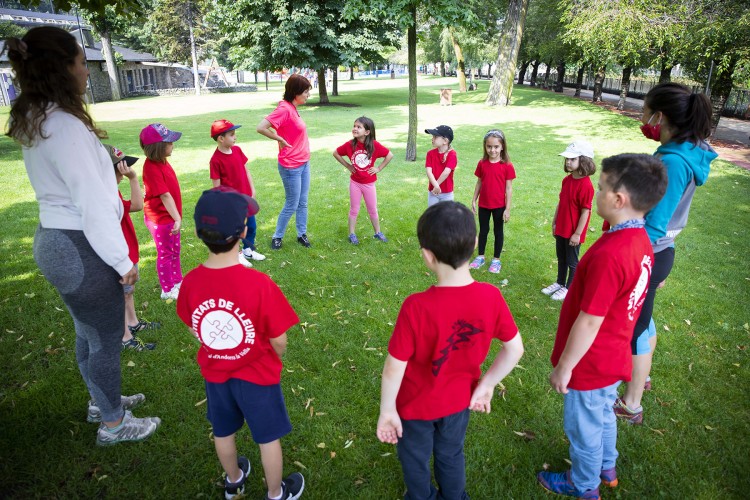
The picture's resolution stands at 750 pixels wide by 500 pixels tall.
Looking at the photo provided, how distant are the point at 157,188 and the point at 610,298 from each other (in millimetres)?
4018

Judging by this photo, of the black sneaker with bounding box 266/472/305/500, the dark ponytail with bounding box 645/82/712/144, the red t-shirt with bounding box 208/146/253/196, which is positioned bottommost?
the black sneaker with bounding box 266/472/305/500

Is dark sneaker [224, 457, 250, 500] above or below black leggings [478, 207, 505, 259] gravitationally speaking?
below

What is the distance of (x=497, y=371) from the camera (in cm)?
205

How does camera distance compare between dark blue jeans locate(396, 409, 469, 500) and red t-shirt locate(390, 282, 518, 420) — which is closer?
red t-shirt locate(390, 282, 518, 420)

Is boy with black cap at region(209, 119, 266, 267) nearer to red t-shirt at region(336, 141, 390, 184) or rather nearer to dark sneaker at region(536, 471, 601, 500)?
red t-shirt at region(336, 141, 390, 184)

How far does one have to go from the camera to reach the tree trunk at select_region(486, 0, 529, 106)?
2631 centimetres

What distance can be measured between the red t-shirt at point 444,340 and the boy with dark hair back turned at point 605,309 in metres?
0.52

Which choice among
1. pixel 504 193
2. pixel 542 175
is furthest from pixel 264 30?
pixel 504 193

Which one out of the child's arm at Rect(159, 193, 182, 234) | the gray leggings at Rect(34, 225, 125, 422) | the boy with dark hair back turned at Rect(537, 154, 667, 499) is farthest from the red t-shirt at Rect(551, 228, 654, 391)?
the child's arm at Rect(159, 193, 182, 234)

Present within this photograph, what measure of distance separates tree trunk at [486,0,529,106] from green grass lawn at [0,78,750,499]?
22003 millimetres

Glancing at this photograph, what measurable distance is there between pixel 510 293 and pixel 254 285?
3934mm

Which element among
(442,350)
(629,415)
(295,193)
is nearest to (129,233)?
(442,350)

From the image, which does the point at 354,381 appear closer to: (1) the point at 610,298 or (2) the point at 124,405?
(2) the point at 124,405

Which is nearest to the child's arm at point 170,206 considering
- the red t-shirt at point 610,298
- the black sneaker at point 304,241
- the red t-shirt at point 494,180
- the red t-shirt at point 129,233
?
the red t-shirt at point 129,233
